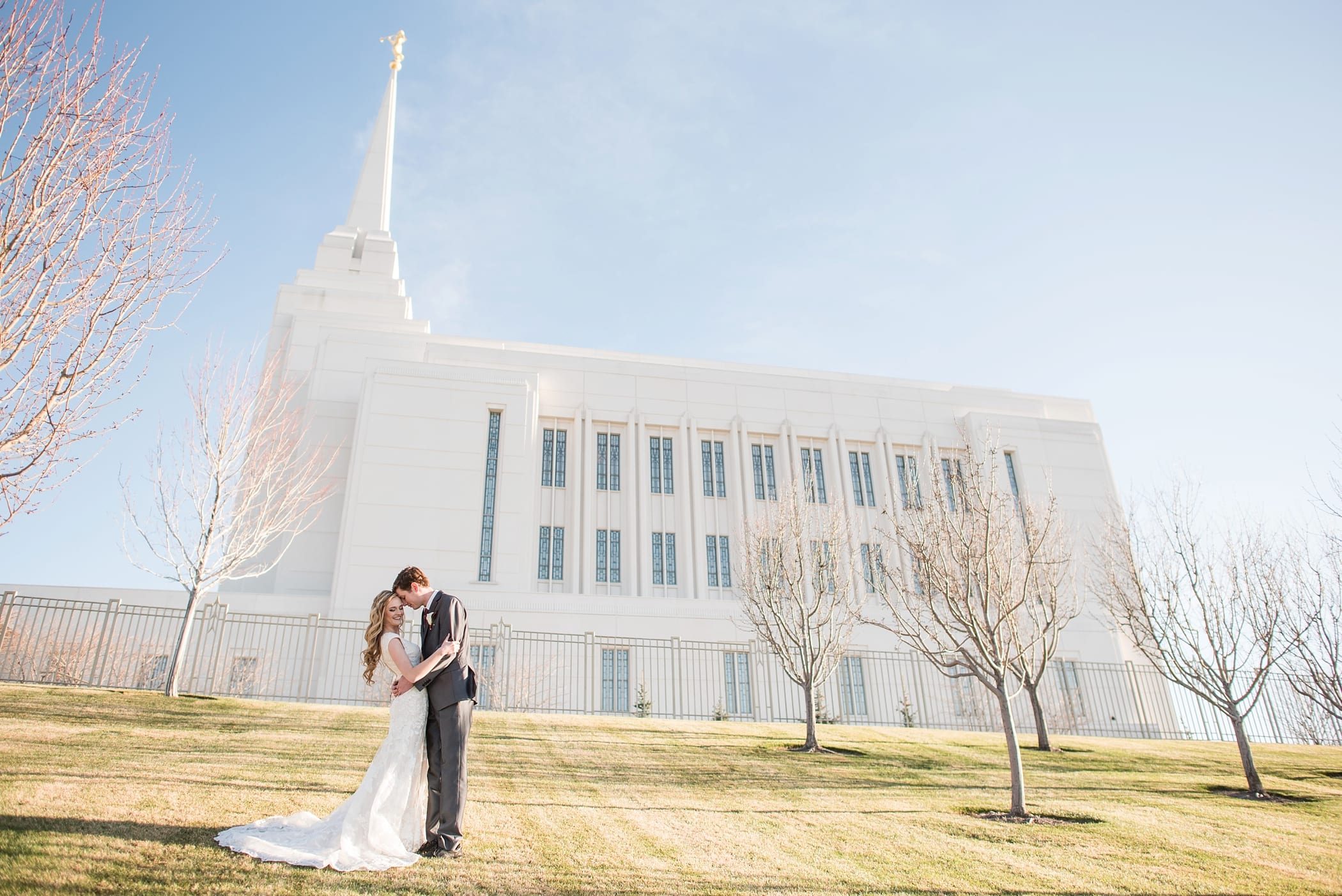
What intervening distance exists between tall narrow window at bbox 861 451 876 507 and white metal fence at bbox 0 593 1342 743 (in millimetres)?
7375

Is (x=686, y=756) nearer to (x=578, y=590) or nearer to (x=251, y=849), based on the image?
(x=251, y=849)

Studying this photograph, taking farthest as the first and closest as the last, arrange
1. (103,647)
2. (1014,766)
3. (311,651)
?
(311,651), (103,647), (1014,766)

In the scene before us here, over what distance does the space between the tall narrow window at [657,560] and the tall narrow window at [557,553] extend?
3.20 meters

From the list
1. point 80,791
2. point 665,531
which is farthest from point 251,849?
point 665,531

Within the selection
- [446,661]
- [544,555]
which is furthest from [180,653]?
[544,555]

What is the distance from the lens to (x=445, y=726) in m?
5.52

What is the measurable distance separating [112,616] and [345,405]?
12353 millimetres

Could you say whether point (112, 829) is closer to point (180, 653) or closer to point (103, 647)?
point (180, 653)

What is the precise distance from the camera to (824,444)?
3097 centimetres

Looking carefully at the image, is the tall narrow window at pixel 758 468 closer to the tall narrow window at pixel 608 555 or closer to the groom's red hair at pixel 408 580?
the tall narrow window at pixel 608 555

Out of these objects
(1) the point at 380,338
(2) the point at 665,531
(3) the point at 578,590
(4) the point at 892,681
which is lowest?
(4) the point at 892,681

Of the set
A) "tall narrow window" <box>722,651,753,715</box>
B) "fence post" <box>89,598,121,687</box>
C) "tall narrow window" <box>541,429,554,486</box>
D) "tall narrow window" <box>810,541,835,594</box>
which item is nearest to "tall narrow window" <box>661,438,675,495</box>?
"tall narrow window" <box>541,429,554,486</box>

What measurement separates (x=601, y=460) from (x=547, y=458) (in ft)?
6.37

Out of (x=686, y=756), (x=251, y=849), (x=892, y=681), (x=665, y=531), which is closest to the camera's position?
(x=251, y=849)
